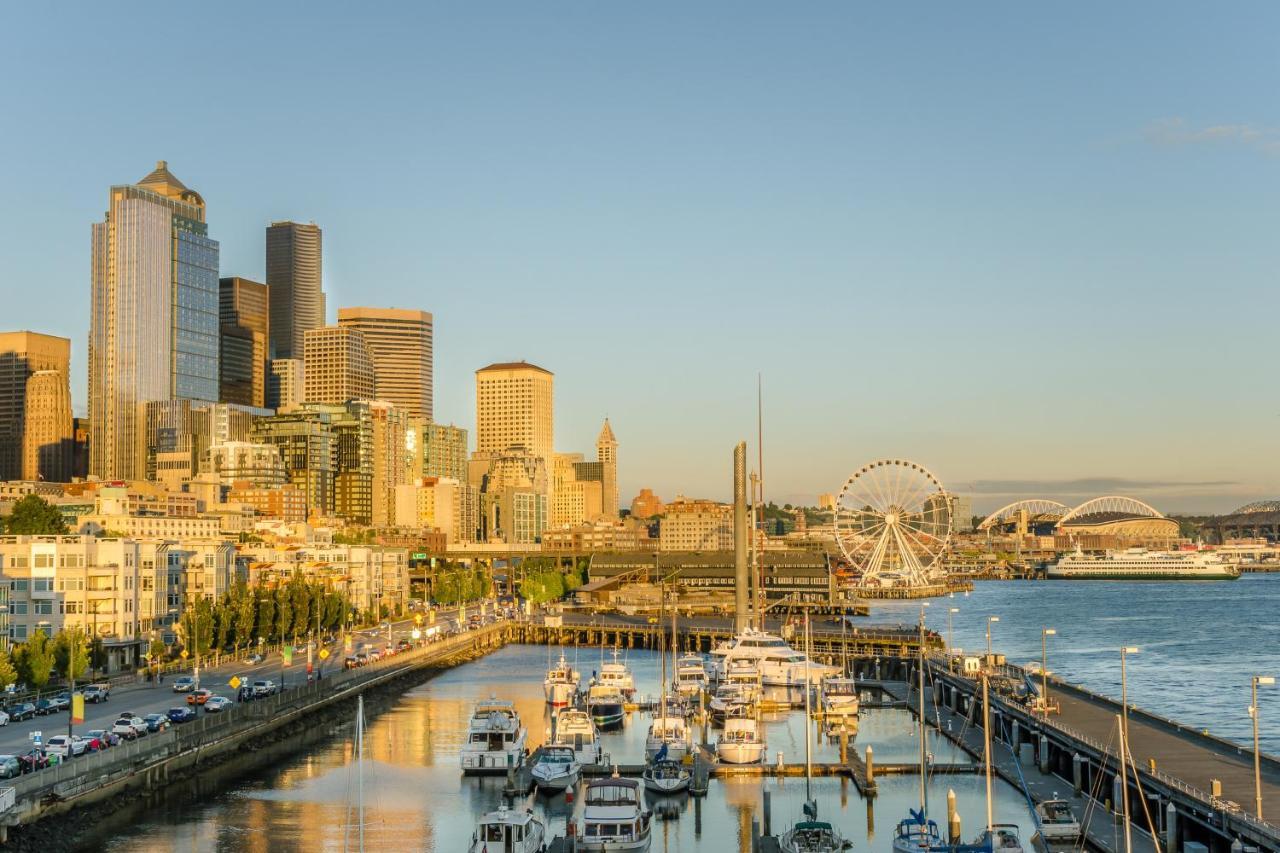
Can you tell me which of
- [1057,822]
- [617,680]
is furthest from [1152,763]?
[617,680]

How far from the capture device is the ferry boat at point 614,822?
53625 millimetres

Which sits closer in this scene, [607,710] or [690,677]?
[607,710]

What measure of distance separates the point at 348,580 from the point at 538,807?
396ft

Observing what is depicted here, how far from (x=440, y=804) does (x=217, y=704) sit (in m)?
23.2

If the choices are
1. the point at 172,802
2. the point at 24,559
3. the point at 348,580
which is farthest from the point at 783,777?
the point at 348,580

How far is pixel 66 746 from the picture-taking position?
209 feet

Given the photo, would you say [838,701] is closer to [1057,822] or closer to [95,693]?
[1057,822]

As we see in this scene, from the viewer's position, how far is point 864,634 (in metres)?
134

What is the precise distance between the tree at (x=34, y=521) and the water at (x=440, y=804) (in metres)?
95.4

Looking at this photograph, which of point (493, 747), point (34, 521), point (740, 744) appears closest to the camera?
point (493, 747)

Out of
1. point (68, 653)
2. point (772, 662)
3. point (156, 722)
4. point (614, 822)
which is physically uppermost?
point (68, 653)

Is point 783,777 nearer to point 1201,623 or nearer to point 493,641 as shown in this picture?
point 493,641

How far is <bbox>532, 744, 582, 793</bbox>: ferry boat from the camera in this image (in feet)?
216

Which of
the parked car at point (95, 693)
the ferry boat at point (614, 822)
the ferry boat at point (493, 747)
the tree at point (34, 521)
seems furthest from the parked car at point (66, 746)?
the tree at point (34, 521)
